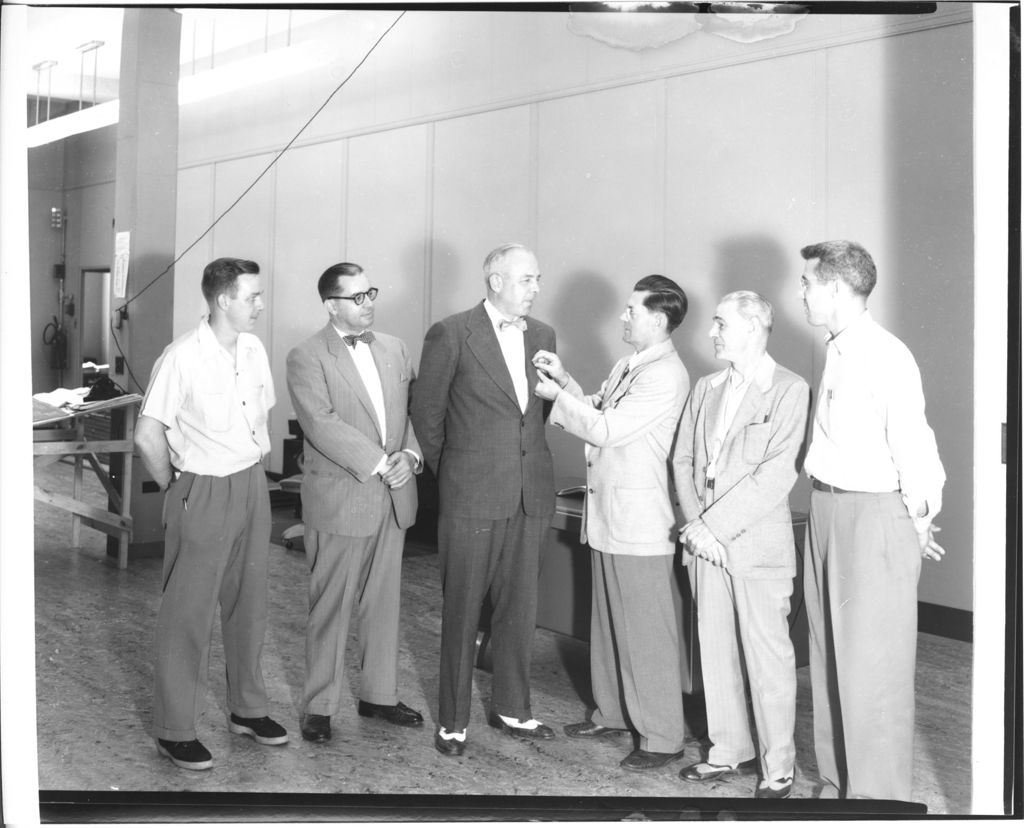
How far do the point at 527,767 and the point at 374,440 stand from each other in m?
1.24

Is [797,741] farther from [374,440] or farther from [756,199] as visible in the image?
[756,199]

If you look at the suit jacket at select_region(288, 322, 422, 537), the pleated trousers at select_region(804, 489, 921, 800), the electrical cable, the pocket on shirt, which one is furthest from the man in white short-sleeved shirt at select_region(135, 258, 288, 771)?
the pleated trousers at select_region(804, 489, 921, 800)

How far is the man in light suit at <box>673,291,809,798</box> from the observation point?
10.7 ft

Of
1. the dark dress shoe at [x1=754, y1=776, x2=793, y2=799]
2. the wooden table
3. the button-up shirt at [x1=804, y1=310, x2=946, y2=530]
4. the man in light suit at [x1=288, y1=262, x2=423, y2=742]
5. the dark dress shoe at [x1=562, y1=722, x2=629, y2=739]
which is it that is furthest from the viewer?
the wooden table

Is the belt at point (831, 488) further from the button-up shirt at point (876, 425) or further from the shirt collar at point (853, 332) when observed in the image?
the shirt collar at point (853, 332)

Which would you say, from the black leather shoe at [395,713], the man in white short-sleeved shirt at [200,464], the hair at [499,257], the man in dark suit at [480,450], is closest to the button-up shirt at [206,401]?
the man in white short-sleeved shirt at [200,464]

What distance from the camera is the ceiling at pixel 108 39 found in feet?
10.8

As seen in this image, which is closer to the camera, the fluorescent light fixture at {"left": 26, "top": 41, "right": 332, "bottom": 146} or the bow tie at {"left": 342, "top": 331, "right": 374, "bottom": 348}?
the bow tie at {"left": 342, "top": 331, "right": 374, "bottom": 348}

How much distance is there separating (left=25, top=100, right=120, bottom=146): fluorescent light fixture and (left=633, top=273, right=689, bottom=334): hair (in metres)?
2.03

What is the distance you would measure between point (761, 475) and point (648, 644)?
73 cm

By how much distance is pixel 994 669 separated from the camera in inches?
124

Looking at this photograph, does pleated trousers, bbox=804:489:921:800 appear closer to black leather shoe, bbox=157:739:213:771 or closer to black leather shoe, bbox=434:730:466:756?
black leather shoe, bbox=434:730:466:756

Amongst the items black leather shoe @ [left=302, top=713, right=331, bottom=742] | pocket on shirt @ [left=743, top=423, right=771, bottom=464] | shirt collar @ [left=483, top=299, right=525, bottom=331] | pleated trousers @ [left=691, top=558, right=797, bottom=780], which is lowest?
black leather shoe @ [left=302, top=713, right=331, bottom=742]

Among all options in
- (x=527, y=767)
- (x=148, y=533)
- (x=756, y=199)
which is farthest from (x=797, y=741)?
(x=148, y=533)
